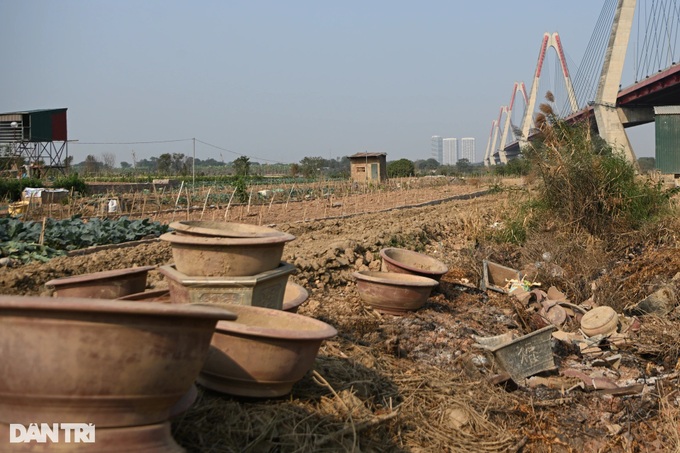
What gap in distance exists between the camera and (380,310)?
277 inches

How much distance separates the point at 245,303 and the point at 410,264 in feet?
14.6

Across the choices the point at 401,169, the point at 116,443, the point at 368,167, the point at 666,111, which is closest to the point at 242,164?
the point at 368,167

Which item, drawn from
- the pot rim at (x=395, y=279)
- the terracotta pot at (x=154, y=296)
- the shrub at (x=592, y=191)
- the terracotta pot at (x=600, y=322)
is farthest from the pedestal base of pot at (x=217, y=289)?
the shrub at (x=592, y=191)

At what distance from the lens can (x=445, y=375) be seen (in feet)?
17.0

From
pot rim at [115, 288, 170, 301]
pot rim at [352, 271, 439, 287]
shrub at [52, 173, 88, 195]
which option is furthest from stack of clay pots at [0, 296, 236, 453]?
shrub at [52, 173, 88, 195]

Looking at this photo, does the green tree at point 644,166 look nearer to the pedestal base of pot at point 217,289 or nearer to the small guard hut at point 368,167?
the pedestal base of pot at point 217,289

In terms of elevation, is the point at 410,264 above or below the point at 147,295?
below

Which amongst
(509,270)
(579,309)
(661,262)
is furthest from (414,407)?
(661,262)

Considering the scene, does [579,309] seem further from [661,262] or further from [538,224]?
[538,224]

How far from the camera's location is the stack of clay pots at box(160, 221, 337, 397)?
11.0ft

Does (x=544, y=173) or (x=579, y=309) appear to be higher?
(x=544, y=173)

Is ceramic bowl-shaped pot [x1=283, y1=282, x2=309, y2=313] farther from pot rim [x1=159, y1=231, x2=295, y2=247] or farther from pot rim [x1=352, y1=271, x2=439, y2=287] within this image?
pot rim [x1=352, y1=271, x2=439, y2=287]

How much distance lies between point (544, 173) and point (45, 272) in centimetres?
802

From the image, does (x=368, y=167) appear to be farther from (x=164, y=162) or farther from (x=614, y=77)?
(x=164, y=162)
